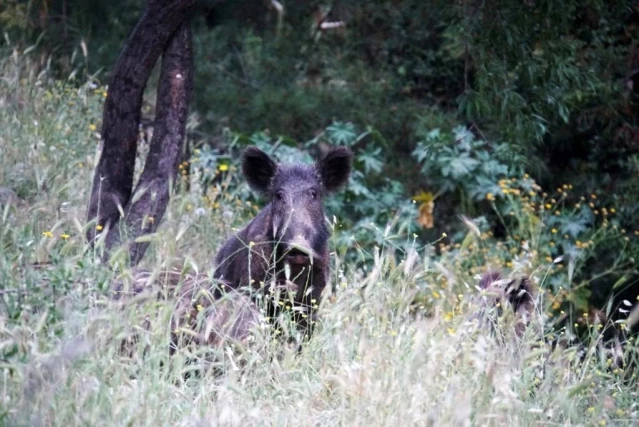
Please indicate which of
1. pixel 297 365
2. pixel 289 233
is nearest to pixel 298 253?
pixel 289 233

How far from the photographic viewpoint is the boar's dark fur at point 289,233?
7375 mm

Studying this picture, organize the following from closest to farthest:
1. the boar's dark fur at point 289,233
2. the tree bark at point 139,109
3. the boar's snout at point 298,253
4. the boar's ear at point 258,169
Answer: the boar's snout at point 298,253 < the boar's dark fur at point 289,233 < the tree bark at point 139,109 < the boar's ear at point 258,169

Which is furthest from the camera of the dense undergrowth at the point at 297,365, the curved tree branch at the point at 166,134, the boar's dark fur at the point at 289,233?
the curved tree branch at the point at 166,134

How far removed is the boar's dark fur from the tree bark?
2.39 feet

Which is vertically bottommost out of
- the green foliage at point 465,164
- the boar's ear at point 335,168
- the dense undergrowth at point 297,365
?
the green foliage at point 465,164

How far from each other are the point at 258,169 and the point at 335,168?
24.1 inches

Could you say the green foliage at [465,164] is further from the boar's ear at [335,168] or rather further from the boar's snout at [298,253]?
the boar's snout at [298,253]

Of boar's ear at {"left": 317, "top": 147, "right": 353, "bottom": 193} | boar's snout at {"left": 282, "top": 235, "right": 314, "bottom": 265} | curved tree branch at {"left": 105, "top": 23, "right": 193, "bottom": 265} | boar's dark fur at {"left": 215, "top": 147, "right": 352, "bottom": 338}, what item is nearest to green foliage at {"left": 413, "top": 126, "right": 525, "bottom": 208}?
boar's ear at {"left": 317, "top": 147, "right": 353, "bottom": 193}

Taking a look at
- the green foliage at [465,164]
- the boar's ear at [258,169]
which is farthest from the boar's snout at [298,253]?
the green foliage at [465,164]

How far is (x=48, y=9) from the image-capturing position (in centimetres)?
1461

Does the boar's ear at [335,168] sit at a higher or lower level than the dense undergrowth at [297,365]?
higher

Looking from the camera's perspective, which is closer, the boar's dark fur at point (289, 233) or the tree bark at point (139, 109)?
the boar's dark fur at point (289, 233)

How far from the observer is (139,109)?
848cm

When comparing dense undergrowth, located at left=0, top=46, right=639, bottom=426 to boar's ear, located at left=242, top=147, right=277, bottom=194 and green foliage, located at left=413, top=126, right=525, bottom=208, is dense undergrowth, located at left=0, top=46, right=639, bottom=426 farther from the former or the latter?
green foliage, located at left=413, top=126, right=525, bottom=208
